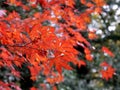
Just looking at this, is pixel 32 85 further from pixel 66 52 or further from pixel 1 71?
pixel 66 52

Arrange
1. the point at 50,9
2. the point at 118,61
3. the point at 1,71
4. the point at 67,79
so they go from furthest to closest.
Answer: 1. the point at 118,61
2. the point at 67,79
3. the point at 1,71
4. the point at 50,9

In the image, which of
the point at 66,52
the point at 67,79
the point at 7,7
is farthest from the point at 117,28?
the point at 66,52

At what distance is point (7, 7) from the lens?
4555 millimetres

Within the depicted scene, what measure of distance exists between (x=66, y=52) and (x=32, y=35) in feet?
0.92

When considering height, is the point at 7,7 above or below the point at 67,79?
above

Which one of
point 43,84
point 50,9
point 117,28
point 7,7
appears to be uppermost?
point 117,28

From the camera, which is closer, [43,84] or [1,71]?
[1,71]

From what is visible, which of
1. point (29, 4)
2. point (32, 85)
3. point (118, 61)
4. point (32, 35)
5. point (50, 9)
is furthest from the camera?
point (118, 61)

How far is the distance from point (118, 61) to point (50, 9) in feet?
9.40

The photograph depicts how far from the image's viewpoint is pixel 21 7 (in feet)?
15.3

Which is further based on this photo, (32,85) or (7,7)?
(32,85)

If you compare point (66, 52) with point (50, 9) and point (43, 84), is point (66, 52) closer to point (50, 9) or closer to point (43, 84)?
point (50, 9)

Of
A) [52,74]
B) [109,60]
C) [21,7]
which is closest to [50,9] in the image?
[21,7]

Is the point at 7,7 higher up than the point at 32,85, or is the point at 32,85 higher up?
the point at 7,7
